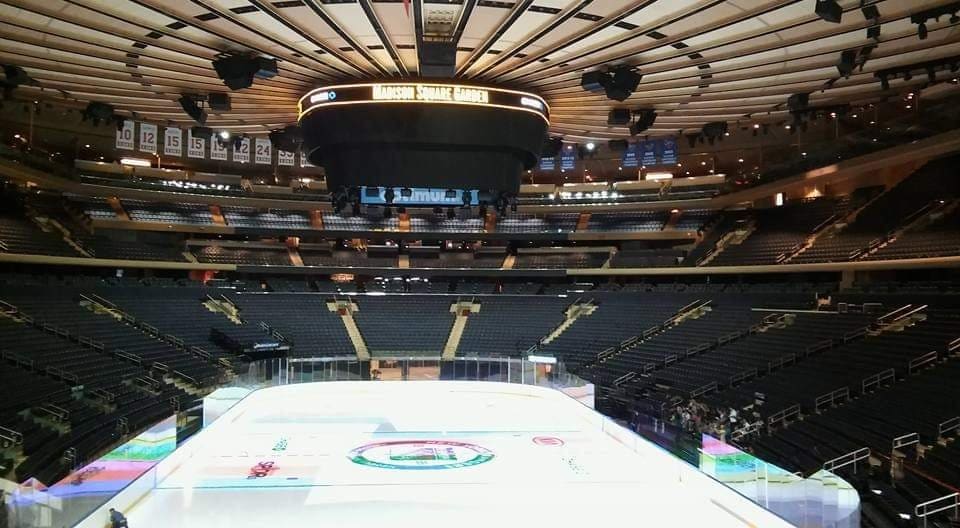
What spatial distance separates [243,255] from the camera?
34375mm

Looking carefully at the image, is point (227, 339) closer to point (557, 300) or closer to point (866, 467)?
point (557, 300)

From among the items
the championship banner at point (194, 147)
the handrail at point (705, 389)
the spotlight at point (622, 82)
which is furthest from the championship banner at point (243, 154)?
the spotlight at point (622, 82)

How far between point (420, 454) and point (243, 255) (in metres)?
26.6

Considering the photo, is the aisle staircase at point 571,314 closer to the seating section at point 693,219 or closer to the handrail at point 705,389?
the seating section at point 693,219

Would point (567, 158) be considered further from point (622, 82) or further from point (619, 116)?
point (622, 82)

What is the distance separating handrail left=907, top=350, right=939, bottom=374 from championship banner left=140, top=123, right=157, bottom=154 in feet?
56.0

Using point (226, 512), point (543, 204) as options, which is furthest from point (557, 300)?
point (226, 512)

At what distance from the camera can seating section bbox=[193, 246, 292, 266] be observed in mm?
33362

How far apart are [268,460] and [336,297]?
2476cm

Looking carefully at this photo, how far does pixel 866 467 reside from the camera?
37.6 ft

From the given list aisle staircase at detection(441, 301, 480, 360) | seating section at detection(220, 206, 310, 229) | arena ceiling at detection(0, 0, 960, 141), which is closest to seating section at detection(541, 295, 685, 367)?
aisle staircase at detection(441, 301, 480, 360)

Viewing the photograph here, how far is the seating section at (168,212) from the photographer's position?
104 ft

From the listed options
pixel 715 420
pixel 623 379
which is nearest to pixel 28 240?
pixel 623 379

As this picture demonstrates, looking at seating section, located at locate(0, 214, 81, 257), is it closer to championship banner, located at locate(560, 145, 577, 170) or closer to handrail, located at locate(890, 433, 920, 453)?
championship banner, located at locate(560, 145, 577, 170)
